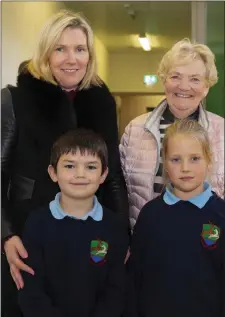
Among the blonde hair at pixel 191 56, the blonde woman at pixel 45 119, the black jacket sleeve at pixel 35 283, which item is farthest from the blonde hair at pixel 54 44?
the black jacket sleeve at pixel 35 283

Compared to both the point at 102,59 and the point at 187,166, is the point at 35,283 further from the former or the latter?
the point at 102,59

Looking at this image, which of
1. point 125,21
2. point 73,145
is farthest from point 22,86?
point 125,21

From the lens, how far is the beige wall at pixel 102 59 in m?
1.44

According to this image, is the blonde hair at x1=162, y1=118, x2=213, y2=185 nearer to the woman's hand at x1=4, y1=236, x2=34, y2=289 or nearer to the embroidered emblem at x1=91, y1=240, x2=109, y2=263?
the embroidered emblem at x1=91, y1=240, x2=109, y2=263

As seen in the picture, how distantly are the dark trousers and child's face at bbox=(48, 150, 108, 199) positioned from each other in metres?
0.32

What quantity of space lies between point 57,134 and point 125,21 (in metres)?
0.44

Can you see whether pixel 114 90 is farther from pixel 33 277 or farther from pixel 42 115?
pixel 33 277

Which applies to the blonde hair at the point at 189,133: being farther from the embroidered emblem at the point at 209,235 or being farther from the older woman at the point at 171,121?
the embroidered emblem at the point at 209,235

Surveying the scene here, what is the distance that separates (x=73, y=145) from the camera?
1.35 m

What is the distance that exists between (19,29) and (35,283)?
796mm

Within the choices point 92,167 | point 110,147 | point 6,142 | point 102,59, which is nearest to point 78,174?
point 92,167

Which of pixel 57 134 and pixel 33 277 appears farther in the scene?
pixel 57 134

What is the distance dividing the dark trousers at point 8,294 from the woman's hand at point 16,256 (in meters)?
0.03

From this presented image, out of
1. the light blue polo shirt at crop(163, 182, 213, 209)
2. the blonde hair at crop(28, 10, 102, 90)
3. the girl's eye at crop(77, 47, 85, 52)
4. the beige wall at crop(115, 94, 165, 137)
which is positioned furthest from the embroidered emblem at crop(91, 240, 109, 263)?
the girl's eye at crop(77, 47, 85, 52)
